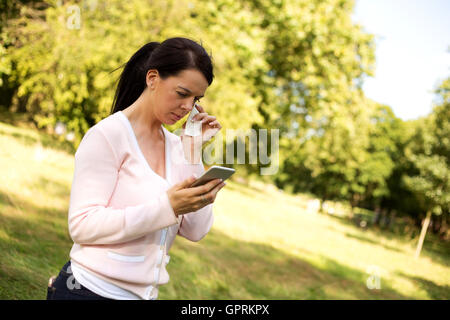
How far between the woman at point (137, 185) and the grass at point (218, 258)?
2.39 meters

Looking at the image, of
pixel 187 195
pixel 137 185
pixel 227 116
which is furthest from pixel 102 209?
pixel 227 116

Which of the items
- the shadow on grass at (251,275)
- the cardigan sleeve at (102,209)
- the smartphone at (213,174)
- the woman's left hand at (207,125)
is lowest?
the shadow on grass at (251,275)

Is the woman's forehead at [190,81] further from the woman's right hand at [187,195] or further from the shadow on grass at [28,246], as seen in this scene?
the shadow on grass at [28,246]

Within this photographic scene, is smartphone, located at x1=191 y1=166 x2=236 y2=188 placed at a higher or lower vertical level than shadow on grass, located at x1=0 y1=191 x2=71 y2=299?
higher

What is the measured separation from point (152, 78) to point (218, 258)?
6712 millimetres

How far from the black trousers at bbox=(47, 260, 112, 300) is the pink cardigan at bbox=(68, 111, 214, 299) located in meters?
0.10

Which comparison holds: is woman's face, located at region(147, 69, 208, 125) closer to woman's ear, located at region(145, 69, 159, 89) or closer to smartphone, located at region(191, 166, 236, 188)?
woman's ear, located at region(145, 69, 159, 89)

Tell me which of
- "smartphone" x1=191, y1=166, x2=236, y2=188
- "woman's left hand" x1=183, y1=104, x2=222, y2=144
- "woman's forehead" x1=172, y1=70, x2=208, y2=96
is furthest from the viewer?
"woman's left hand" x1=183, y1=104, x2=222, y2=144

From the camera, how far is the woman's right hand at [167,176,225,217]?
1690 mm

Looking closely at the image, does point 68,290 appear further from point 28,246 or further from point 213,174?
point 28,246

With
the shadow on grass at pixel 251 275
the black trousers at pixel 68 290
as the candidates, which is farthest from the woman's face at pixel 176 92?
the shadow on grass at pixel 251 275

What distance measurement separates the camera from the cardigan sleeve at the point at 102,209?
169 centimetres

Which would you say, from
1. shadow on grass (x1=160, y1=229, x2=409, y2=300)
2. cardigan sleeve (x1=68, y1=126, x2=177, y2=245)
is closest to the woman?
cardigan sleeve (x1=68, y1=126, x2=177, y2=245)

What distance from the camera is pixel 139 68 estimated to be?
215cm
